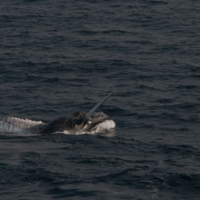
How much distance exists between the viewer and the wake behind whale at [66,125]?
31.4m

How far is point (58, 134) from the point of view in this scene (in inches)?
Result: 1212

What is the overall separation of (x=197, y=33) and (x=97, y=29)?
41.5 ft

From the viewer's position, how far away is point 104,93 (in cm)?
4025

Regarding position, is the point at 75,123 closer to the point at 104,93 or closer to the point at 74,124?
the point at 74,124

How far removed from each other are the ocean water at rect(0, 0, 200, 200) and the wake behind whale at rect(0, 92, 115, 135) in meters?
0.90

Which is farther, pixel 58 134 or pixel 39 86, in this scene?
pixel 39 86

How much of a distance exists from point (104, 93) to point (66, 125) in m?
9.30

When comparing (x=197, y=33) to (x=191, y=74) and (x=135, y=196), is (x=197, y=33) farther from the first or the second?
(x=135, y=196)

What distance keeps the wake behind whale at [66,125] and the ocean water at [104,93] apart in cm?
90

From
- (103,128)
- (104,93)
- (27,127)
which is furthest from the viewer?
(104,93)

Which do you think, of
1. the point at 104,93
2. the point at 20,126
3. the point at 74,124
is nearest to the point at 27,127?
the point at 20,126

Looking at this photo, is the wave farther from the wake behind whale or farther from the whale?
the whale

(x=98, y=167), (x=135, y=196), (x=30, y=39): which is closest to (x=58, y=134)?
(x=98, y=167)

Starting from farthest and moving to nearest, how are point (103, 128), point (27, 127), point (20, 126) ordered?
point (103, 128) → point (20, 126) → point (27, 127)
